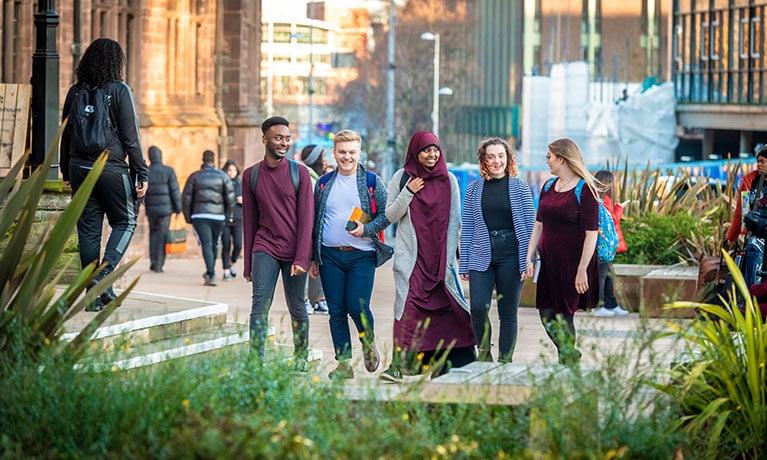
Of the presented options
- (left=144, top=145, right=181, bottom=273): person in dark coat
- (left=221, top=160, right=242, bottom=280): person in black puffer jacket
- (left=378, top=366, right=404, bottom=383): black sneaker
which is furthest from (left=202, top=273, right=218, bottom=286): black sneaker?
(left=378, top=366, right=404, bottom=383): black sneaker

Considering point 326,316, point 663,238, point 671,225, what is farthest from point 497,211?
point 671,225

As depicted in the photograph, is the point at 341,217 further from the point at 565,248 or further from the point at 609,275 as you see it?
the point at 609,275

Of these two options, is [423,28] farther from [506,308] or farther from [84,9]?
[506,308]

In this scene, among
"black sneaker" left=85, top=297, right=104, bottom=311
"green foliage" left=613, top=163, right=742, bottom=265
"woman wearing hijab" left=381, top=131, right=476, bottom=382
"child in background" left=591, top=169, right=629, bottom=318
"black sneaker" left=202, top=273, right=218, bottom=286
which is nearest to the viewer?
"woman wearing hijab" left=381, top=131, right=476, bottom=382

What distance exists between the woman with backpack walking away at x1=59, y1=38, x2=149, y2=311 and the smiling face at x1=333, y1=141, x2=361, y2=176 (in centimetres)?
119

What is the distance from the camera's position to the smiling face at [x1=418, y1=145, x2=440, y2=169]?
9852 millimetres

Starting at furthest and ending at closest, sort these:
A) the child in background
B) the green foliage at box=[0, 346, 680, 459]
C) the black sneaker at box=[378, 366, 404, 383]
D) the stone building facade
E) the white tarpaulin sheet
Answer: the white tarpaulin sheet → the stone building facade → the child in background → the black sneaker at box=[378, 366, 404, 383] → the green foliage at box=[0, 346, 680, 459]

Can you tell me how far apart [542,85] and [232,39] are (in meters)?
43.3

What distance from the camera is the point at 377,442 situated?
544 centimetres

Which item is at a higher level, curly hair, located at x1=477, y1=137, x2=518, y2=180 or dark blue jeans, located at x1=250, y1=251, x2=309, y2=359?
curly hair, located at x1=477, y1=137, x2=518, y2=180

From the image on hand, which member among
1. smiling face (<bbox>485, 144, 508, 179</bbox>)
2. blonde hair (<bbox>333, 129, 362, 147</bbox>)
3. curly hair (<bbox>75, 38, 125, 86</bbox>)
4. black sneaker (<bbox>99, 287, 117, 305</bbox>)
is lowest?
black sneaker (<bbox>99, 287, 117, 305</bbox>)

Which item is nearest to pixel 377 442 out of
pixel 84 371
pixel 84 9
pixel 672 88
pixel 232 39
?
pixel 84 371

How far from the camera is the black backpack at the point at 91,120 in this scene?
9.85 metres

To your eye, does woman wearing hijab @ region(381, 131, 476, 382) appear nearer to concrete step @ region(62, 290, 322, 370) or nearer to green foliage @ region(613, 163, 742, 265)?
concrete step @ region(62, 290, 322, 370)
